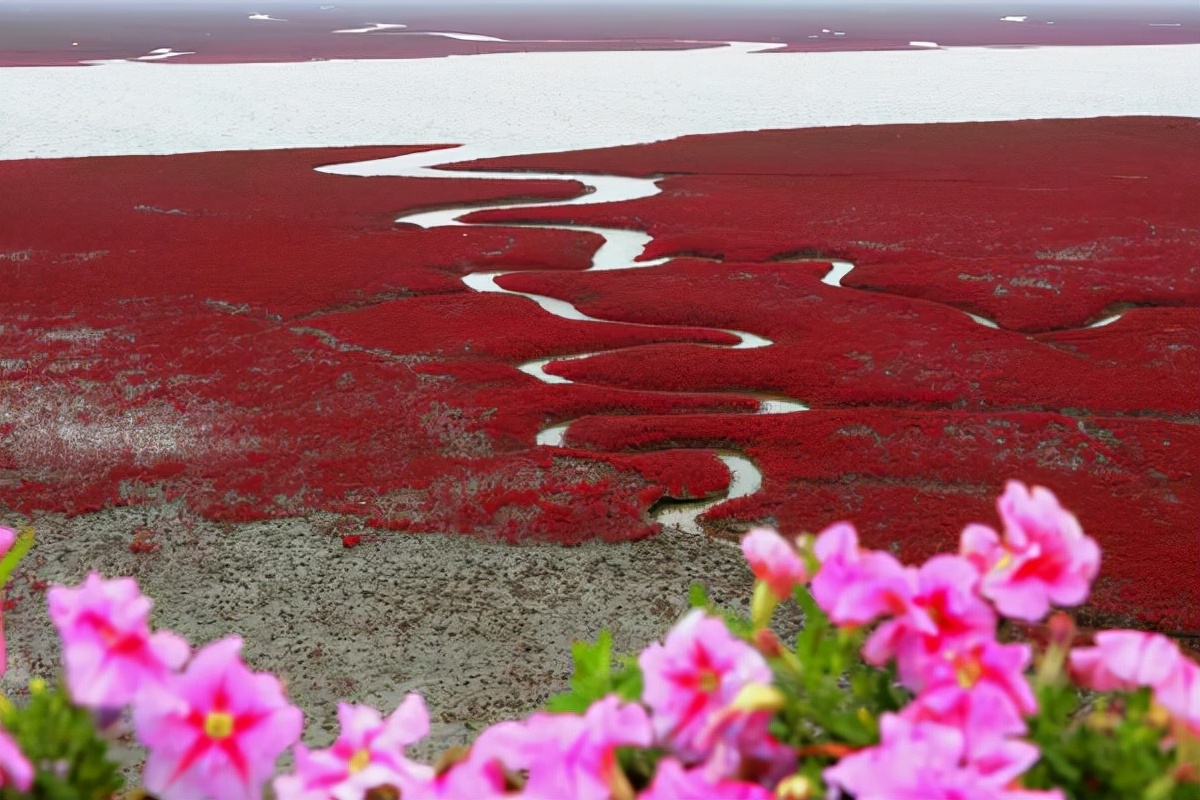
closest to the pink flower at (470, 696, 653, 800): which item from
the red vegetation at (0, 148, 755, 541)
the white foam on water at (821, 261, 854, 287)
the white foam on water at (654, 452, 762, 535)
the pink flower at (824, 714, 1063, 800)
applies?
the pink flower at (824, 714, 1063, 800)

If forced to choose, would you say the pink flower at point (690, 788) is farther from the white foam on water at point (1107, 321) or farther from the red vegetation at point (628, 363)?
the white foam on water at point (1107, 321)

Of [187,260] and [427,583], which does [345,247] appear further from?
[427,583]

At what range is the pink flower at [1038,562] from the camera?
138 cm

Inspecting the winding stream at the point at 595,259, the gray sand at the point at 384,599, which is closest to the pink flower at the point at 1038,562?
the gray sand at the point at 384,599

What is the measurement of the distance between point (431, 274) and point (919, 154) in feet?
44.5

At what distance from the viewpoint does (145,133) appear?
27672 mm

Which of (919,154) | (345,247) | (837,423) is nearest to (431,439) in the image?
(837,423)

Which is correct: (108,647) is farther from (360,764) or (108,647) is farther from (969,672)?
(969,672)

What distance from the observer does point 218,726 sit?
1332 mm

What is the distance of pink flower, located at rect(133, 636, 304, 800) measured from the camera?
1.30 meters

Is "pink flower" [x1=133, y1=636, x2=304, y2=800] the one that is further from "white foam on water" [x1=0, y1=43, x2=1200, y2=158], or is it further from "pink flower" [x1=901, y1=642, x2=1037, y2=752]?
"white foam on water" [x1=0, y1=43, x2=1200, y2=158]

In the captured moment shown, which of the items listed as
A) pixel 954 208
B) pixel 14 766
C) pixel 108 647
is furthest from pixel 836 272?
pixel 14 766

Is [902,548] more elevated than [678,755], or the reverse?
[678,755]

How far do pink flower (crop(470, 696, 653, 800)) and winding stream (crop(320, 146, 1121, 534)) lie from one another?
642cm
